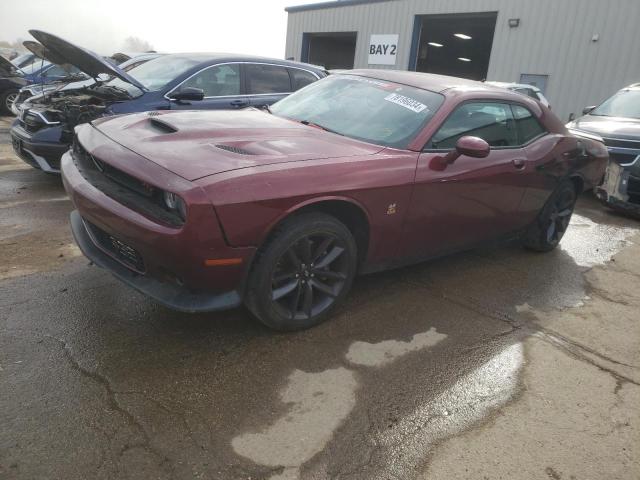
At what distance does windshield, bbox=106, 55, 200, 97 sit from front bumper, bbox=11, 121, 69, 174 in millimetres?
995

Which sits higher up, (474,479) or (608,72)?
(608,72)

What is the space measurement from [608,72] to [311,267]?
13237mm

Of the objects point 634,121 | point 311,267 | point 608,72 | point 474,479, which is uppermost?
point 608,72

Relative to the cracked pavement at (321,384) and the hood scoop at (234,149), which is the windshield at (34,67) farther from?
the hood scoop at (234,149)

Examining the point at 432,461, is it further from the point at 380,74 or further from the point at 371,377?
the point at 380,74

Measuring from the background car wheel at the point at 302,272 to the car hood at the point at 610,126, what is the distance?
5.61 m

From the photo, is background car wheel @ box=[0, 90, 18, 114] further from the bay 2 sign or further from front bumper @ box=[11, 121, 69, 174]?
the bay 2 sign

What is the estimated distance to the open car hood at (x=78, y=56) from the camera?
4.70 m

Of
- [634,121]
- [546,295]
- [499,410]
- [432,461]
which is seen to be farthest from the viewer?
[634,121]

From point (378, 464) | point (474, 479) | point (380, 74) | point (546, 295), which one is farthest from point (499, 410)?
point (380, 74)

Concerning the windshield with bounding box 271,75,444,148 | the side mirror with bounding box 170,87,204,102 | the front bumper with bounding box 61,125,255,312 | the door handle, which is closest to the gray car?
the door handle

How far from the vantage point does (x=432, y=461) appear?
2150mm

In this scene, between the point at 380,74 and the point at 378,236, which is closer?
the point at 378,236

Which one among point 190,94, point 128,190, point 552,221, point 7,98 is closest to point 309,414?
point 128,190
